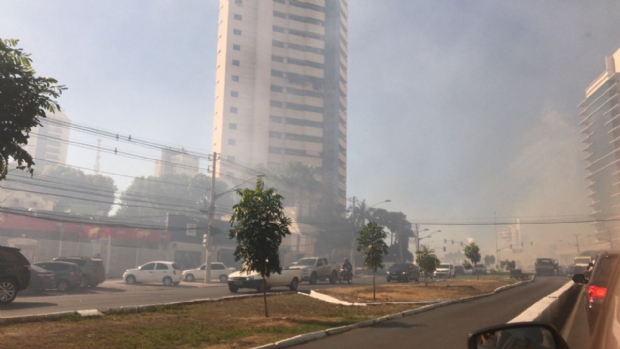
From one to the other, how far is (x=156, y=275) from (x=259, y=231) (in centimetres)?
2341

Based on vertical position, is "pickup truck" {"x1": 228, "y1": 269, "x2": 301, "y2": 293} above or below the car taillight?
below

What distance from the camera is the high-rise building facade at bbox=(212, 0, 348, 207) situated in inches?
5148

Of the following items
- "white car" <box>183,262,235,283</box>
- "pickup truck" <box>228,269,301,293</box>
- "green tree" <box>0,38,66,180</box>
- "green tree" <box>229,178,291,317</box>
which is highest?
"green tree" <box>0,38,66,180</box>

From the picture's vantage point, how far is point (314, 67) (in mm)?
138125

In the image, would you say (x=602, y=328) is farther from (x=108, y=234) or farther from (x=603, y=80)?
(x=603, y=80)

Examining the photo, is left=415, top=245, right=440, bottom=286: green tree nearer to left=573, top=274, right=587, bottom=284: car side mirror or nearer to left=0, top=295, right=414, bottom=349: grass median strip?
left=0, top=295, right=414, bottom=349: grass median strip

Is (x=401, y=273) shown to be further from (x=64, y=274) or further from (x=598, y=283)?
(x=598, y=283)

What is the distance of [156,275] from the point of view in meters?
34.7

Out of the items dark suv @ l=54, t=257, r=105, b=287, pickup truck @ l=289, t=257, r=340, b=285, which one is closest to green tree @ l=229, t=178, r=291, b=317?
pickup truck @ l=289, t=257, r=340, b=285

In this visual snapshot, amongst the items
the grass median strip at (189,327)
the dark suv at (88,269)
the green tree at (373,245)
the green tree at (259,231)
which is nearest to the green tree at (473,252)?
the green tree at (373,245)

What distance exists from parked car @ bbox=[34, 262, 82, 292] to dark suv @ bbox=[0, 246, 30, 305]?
31.2ft

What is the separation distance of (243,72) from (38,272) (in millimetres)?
114152

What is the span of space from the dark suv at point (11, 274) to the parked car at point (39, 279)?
789 centimetres

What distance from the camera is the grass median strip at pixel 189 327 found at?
30.2ft
